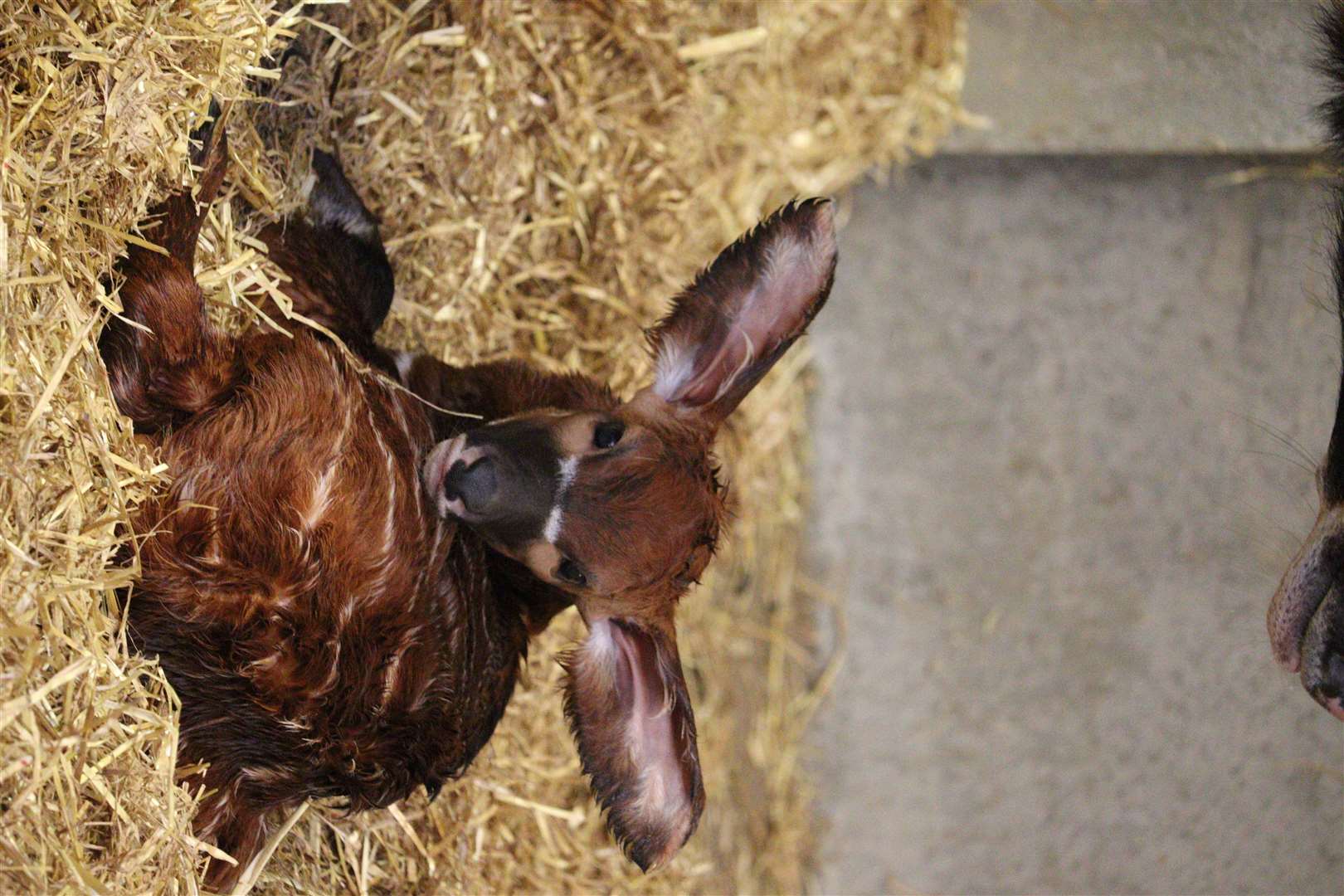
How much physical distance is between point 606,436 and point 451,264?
1092 millimetres

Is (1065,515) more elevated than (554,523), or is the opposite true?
(554,523)

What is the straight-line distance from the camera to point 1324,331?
160 inches

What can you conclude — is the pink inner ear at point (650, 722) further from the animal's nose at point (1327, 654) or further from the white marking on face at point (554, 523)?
the animal's nose at point (1327, 654)

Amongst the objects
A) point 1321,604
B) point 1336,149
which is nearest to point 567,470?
point 1321,604

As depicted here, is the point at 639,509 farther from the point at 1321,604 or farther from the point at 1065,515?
the point at 1065,515

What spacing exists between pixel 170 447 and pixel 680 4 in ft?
9.13

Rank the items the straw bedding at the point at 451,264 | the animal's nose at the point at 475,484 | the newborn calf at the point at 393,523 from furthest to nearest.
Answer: the animal's nose at the point at 475,484
the newborn calf at the point at 393,523
the straw bedding at the point at 451,264

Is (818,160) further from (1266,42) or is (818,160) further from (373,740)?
Answer: (373,740)

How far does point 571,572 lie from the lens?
3.36 meters

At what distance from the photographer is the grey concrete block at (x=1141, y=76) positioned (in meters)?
3.82

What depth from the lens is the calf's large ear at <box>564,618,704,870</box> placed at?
3223 millimetres

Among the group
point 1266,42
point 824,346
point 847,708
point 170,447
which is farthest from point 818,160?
point 170,447

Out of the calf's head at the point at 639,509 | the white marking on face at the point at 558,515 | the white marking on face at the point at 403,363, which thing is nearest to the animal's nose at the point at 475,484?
the calf's head at the point at 639,509

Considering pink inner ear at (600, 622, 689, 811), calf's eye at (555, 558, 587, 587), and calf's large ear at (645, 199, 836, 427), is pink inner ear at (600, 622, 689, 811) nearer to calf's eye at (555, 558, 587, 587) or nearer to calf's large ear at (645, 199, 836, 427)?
calf's eye at (555, 558, 587, 587)
